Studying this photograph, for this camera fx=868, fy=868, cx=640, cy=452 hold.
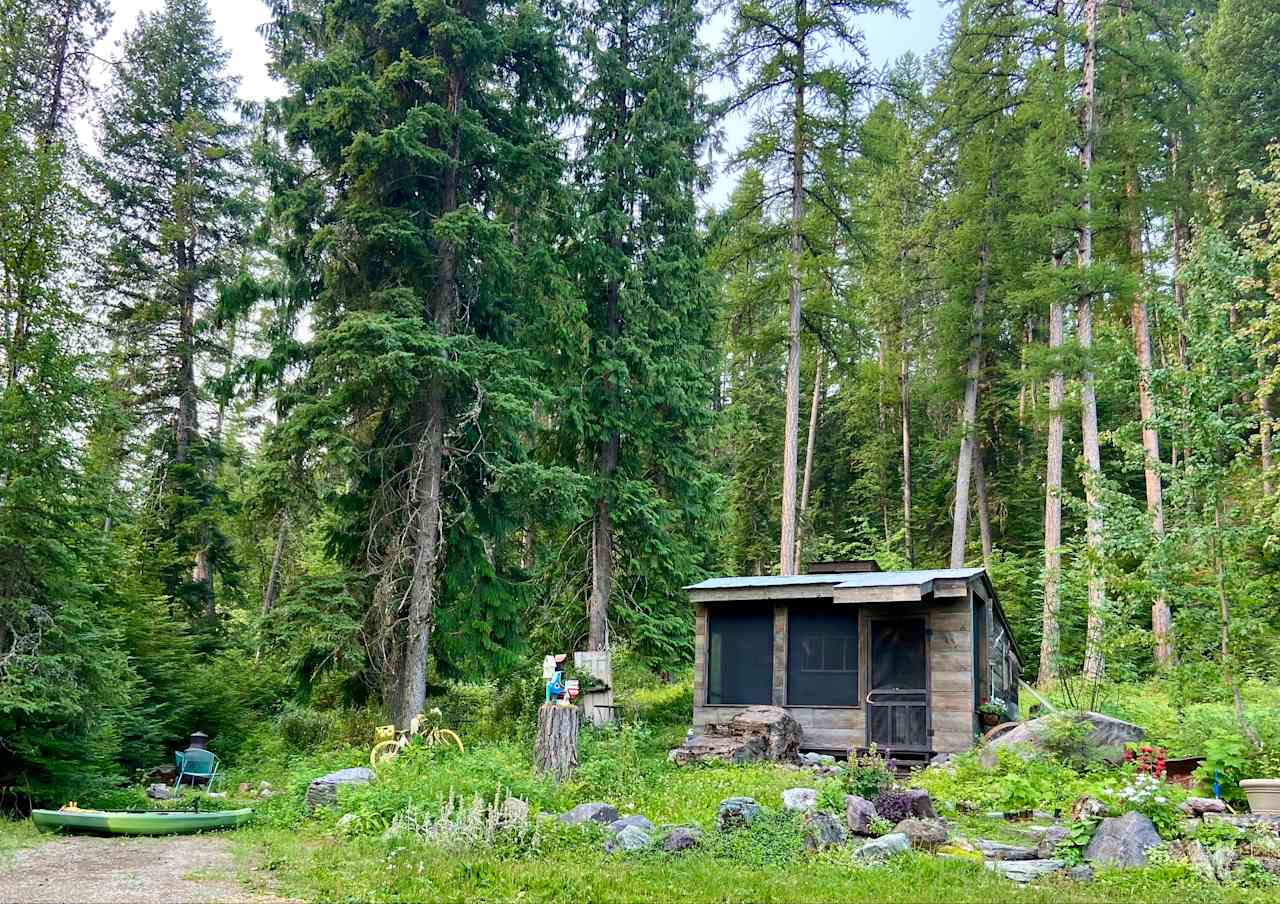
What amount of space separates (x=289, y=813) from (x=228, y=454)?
10079mm

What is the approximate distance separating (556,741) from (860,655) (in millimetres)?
5668

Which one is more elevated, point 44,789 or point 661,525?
point 661,525

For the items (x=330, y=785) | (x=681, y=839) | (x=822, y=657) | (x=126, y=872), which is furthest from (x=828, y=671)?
(x=126, y=872)

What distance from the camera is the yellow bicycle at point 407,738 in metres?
10.7

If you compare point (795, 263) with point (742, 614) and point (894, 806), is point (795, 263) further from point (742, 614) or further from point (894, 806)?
point (894, 806)

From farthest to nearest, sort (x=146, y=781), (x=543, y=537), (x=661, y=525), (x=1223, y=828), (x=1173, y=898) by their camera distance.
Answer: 1. (x=543, y=537)
2. (x=661, y=525)
3. (x=146, y=781)
4. (x=1223, y=828)
5. (x=1173, y=898)

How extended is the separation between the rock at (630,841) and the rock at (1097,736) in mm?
5421

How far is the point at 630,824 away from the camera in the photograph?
7469 millimetres

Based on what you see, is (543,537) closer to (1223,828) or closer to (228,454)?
(228,454)

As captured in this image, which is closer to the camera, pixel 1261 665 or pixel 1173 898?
pixel 1173 898

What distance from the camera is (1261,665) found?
30.6 feet

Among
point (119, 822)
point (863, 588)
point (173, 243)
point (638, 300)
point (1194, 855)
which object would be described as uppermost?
point (173, 243)

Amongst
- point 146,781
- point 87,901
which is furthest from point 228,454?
point 87,901

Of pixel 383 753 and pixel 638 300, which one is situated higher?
pixel 638 300
